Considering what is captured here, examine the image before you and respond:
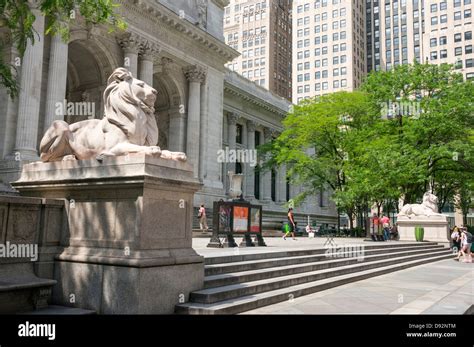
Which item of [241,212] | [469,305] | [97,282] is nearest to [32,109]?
[241,212]

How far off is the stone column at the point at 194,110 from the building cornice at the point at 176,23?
2.49m

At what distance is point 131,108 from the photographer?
23.2ft

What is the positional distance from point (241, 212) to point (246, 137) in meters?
39.5

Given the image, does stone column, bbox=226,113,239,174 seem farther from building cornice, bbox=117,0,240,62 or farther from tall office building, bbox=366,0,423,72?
tall office building, bbox=366,0,423,72

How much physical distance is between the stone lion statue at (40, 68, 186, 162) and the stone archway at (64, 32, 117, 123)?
2400 centimetres

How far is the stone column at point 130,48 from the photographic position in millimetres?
30078

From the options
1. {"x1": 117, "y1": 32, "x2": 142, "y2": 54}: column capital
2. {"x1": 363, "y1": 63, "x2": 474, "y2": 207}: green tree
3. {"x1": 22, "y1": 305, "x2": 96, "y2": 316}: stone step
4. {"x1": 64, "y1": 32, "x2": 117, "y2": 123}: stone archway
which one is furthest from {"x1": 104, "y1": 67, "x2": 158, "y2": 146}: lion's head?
{"x1": 363, "y1": 63, "x2": 474, "y2": 207}: green tree

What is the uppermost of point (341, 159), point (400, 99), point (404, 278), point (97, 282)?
point (400, 99)

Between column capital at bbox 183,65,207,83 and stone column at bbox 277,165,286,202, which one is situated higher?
column capital at bbox 183,65,207,83

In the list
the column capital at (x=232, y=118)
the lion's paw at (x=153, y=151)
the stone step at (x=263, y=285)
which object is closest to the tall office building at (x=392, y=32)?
the column capital at (x=232, y=118)

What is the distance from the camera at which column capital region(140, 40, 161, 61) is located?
31.1 m
